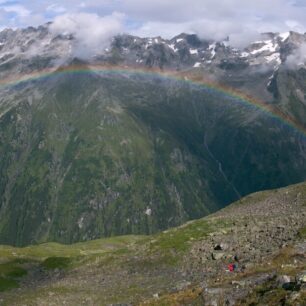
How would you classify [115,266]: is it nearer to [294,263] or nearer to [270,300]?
[294,263]

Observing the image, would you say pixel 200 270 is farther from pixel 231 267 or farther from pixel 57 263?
pixel 57 263

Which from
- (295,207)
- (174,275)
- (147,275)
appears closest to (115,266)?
(147,275)

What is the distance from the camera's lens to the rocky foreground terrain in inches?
1506

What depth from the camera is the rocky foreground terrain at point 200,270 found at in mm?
38250

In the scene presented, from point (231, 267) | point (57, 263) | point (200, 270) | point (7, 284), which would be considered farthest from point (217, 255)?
point (7, 284)

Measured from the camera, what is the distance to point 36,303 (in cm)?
6106

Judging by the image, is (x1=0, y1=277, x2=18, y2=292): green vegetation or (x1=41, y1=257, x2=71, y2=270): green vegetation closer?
(x1=0, y1=277, x2=18, y2=292): green vegetation

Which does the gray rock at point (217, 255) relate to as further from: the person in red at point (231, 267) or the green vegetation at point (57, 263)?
the green vegetation at point (57, 263)

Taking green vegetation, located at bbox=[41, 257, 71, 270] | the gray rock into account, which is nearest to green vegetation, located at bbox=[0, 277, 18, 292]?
green vegetation, located at bbox=[41, 257, 71, 270]

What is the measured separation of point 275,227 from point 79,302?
96.8 ft

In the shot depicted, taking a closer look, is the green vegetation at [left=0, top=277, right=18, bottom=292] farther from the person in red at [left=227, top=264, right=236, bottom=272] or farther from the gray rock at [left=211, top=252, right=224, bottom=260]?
the person in red at [left=227, top=264, right=236, bottom=272]

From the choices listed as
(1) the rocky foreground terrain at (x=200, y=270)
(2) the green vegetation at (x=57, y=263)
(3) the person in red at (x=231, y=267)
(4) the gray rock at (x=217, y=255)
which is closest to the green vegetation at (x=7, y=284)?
(1) the rocky foreground terrain at (x=200, y=270)

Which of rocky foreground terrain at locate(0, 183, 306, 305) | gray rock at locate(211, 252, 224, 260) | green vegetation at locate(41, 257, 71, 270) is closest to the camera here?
rocky foreground terrain at locate(0, 183, 306, 305)

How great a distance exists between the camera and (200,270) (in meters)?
63.9
